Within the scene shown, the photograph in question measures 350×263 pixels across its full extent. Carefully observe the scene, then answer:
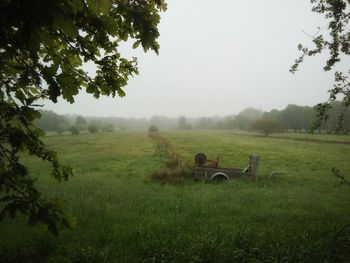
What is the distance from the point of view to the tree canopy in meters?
2.69

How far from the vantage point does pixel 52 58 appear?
445 centimetres

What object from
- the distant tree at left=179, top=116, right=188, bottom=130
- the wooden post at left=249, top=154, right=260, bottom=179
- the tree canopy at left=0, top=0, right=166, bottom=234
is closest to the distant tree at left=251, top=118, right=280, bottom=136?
the wooden post at left=249, top=154, right=260, bottom=179

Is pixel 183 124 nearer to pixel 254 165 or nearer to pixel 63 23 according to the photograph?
pixel 254 165

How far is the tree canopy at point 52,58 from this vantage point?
269cm

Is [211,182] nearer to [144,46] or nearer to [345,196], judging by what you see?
[345,196]

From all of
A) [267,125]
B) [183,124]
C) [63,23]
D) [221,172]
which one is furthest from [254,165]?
[183,124]

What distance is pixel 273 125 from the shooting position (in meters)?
95.6

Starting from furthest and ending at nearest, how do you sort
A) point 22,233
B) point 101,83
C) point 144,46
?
point 22,233 → point 101,83 → point 144,46

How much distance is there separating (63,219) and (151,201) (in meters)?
9.68

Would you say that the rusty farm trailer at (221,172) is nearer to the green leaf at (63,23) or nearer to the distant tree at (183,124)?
the green leaf at (63,23)

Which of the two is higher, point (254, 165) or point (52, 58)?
point (52, 58)

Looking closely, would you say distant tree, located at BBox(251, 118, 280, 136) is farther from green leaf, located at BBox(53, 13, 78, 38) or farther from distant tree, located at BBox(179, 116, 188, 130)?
green leaf, located at BBox(53, 13, 78, 38)

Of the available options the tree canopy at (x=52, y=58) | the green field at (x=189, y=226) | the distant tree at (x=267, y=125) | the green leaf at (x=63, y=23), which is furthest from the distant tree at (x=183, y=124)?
the green leaf at (x=63, y=23)

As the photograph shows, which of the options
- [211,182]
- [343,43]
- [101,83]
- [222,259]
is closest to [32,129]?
[101,83]
